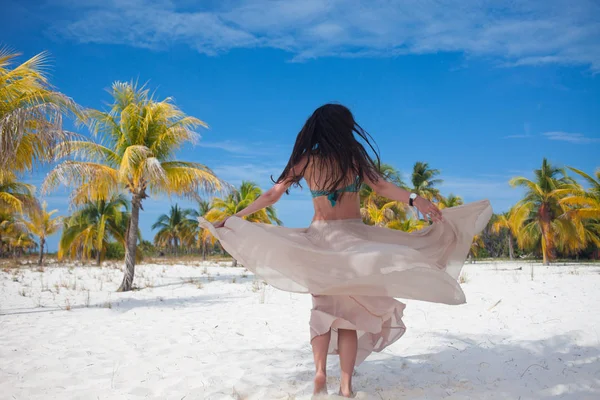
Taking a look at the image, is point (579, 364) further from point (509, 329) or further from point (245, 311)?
point (245, 311)

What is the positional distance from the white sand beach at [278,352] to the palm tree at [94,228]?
60.2 feet

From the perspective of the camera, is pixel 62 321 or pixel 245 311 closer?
pixel 62 321

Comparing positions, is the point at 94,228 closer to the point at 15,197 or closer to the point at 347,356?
the point at 15,197

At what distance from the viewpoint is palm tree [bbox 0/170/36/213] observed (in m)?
15.4

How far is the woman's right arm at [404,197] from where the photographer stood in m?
3.15

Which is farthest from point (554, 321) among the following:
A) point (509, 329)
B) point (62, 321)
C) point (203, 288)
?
point (203, 288)

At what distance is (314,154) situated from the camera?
11.1 feet

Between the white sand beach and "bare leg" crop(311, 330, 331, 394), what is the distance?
1.36ft

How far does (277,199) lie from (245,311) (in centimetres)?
534

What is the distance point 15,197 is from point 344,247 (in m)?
16.9

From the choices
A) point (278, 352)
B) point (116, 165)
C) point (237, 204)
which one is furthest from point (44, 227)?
point (278, 352)

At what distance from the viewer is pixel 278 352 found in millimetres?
5195

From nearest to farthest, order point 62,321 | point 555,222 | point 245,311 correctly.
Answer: point 62,321 < point 245,311 < point 555,222

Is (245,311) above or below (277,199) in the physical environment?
below
